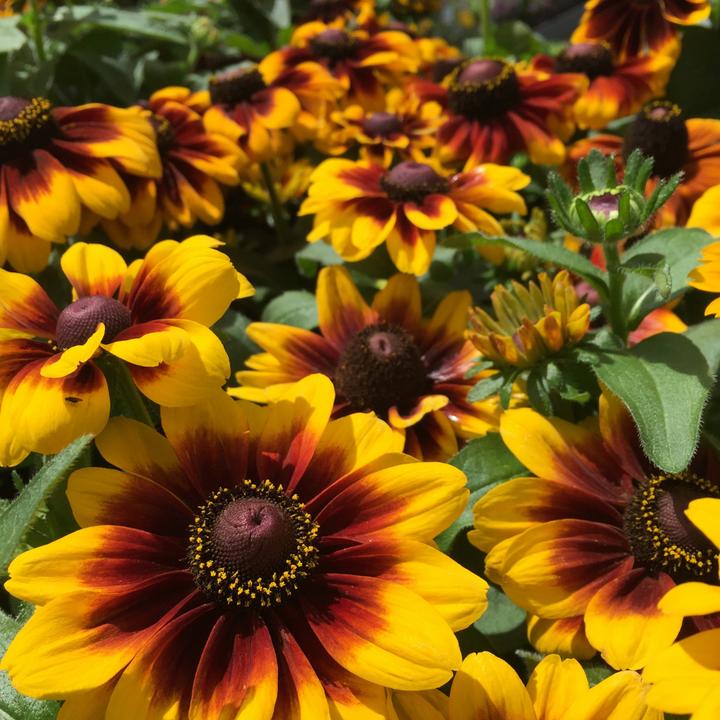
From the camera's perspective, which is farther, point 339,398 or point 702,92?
point 702,92

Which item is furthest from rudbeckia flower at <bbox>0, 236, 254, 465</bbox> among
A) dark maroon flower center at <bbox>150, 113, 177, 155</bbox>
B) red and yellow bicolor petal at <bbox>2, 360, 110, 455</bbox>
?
Result: dark maroon flower center at <bbox>150, 113, 177, 155</bbox>

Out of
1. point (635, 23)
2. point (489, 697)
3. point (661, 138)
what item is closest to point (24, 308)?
point (489, 697)

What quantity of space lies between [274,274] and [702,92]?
91 centimetres

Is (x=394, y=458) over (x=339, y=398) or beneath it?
over

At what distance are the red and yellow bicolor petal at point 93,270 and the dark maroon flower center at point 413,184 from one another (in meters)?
0.43

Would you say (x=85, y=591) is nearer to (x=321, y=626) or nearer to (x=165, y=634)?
(x=165, y=634)

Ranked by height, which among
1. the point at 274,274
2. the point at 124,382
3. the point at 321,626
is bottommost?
the point at 274,274

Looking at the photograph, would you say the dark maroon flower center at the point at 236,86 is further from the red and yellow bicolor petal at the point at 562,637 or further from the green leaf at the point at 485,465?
the red and yellow bicolor petal at the point at 562,637

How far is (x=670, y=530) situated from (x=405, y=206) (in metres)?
0.54

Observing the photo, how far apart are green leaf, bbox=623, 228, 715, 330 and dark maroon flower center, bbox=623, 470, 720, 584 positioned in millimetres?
186

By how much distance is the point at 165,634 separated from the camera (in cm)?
53

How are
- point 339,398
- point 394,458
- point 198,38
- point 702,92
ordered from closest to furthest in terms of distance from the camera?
1. point 394,458
2. point 339,398
3. point 702,92
4. point 198,38

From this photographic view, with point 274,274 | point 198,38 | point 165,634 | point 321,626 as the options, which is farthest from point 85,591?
point 198,38

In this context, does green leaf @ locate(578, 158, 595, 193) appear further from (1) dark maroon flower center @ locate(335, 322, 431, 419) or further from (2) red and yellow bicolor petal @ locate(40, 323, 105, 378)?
(2) red and yellow bicolor petal @ locate(40, 323, 105, 378)
